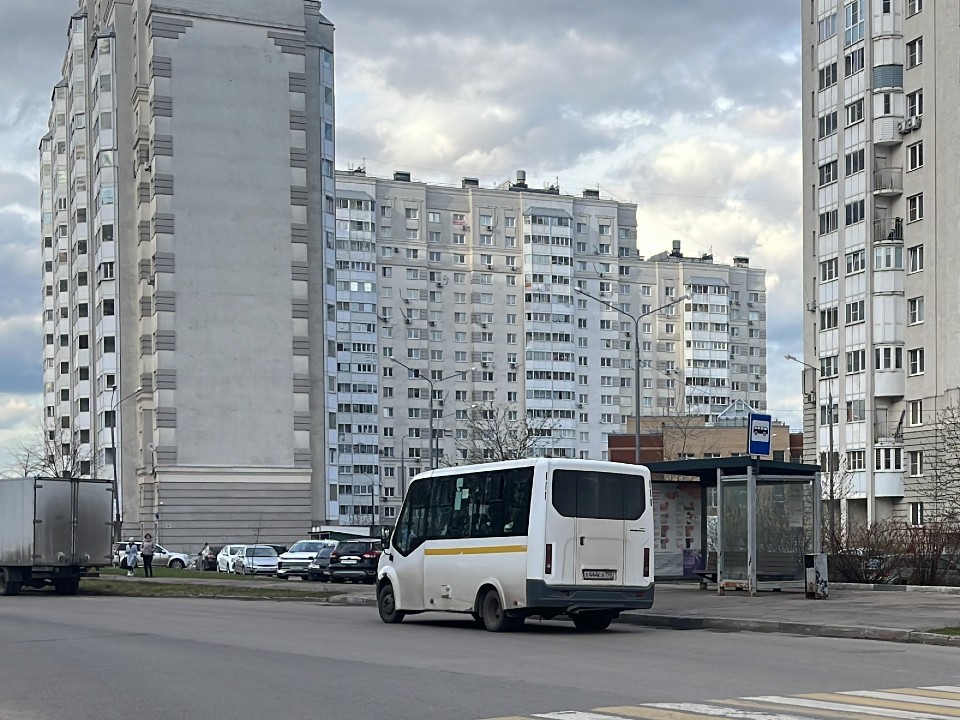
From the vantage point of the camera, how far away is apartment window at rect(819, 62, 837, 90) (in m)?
72.0

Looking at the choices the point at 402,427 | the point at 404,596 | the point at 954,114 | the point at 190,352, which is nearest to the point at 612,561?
the point at 404,596

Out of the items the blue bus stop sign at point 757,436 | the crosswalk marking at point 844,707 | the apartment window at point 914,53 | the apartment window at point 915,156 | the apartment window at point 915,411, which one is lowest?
the crosswalk marking at point 844,707

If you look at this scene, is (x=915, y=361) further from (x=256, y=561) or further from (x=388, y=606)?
(x=388, y=606)

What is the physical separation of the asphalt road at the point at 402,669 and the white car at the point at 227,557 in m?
38.6

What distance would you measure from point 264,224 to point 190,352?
27.5 ft

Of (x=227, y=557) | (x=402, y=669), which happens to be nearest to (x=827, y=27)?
(x=227, y=557)

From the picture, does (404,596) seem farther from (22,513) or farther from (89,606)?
(22,513)

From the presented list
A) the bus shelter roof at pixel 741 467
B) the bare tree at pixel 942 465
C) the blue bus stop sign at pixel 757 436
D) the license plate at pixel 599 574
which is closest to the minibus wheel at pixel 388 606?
the license plate at pixel 599 574

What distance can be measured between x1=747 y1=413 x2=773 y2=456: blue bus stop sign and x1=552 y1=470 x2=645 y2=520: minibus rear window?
18.2ft

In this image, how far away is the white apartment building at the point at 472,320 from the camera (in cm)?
14050

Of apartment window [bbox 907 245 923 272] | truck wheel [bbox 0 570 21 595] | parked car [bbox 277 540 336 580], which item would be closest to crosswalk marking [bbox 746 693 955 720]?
truck wheel [bbox 0 570 21 595]

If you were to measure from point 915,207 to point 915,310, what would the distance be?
15.6 feet

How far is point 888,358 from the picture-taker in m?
68.4

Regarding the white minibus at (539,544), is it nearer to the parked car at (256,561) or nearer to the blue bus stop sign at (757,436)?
the blue bus stop sign at (757,436)
